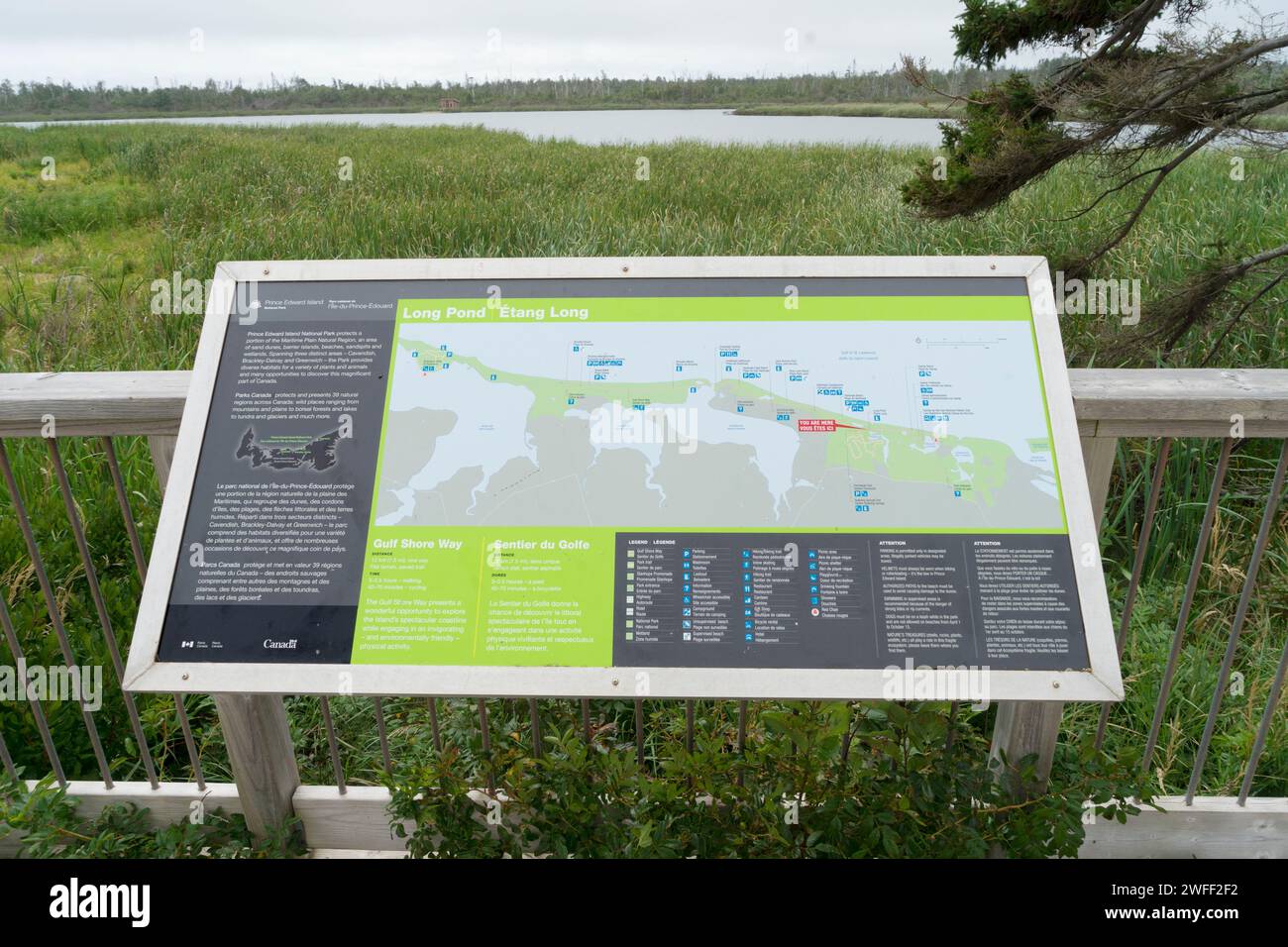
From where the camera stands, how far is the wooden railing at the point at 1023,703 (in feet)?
6.70

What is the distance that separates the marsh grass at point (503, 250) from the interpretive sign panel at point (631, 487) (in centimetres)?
77

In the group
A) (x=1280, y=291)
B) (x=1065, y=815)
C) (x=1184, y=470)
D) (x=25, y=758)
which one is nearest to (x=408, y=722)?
(x=25, y=758)

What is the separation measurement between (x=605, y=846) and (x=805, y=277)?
1496 millimetres

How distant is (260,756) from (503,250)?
6730 mm

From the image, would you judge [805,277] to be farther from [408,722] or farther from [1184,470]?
[1184,470]

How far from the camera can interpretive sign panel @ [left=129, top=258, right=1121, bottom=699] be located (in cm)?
180

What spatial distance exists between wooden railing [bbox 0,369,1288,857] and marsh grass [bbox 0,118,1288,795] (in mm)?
186

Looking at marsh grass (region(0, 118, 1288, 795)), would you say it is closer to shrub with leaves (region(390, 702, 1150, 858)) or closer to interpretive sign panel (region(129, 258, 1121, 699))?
shrub with leaves (region(390, 702, 1150, 858))

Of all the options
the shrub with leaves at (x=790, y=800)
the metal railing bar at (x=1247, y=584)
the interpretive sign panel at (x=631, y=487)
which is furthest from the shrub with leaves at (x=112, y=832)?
the metal railing bar at (x=1247, y=584)

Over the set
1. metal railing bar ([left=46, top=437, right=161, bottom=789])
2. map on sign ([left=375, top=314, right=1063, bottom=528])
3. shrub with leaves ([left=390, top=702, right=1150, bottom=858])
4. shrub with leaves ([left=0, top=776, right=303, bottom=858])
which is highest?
map on sign ([left=375, top=314, right=1063, bottom=528])

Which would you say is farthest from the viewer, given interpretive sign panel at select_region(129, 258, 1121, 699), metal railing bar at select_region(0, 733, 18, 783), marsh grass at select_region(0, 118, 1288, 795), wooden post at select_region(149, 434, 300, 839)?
marsh grass at select_region(0, 118, 1288, 795)

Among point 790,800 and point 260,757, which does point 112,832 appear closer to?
point 260,757

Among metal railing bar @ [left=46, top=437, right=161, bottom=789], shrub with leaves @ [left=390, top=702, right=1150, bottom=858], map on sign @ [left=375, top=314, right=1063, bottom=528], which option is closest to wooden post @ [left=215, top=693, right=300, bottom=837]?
metal railing bar @ [left=46, top=437, right=161, bottom=789]

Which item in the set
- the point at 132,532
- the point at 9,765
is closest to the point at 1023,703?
the point at 132,532
